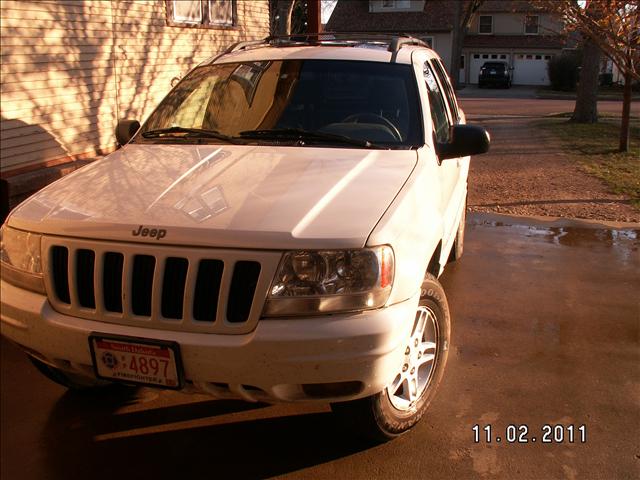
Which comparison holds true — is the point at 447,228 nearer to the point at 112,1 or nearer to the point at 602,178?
the point at 602,178

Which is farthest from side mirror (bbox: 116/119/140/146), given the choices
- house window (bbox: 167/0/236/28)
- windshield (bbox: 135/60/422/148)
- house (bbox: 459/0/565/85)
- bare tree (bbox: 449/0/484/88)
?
house (bbox: 459/0/565/85)

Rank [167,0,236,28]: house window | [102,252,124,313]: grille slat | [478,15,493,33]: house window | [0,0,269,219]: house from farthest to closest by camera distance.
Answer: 1. [478,15,493,33]: house window
2. [167,0,236,28]: house window
3. [0,0,269,219]: house
4. [102,252,124,313]: grille slat

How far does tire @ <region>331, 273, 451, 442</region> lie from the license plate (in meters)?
0.83

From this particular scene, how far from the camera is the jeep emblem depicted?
281cm

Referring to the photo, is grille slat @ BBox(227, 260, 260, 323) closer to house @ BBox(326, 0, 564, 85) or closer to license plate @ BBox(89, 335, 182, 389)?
license plate @ BBox(89, 335, 182, 389)

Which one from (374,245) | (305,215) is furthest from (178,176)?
(374,245)

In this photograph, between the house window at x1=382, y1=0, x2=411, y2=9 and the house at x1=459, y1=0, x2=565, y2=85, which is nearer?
the house window at x1=382, y1=0, x2=411, y2=9

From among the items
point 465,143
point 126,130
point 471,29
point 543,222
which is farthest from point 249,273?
point 471,29

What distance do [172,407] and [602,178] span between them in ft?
26.9

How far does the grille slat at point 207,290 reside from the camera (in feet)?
9.04

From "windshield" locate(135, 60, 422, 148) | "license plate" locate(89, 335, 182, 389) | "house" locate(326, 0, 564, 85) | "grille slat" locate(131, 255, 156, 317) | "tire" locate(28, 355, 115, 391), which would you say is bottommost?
"tire" locate(28, 355, 115, 391)

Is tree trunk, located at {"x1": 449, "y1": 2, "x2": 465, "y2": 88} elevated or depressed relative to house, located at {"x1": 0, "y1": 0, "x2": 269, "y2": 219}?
elevated

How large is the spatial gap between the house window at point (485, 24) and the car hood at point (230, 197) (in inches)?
1826
